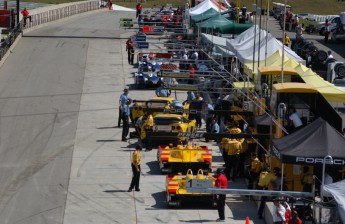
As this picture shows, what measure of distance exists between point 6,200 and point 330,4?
6910 cm

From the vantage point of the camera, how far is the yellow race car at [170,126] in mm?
29938

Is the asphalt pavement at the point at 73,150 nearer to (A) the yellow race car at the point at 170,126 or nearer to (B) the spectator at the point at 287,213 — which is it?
(A) the yellow race car at the point at 170,126

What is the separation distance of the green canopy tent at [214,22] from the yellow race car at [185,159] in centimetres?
2320

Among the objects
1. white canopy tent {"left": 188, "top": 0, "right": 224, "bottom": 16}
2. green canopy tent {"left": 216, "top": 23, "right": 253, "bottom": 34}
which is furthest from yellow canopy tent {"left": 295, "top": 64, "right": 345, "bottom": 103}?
white canopy tent {"left": 188, "top": 0, "right": 224, "bottom": 16}

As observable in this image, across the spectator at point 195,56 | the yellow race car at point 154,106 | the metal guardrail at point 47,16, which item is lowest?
the yellow race car at point 154,106

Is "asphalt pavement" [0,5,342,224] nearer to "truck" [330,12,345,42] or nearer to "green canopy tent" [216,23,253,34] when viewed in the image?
"green canopy tent" [216,23,253,34]

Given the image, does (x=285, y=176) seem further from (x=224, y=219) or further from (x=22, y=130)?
(x=22, y=130)

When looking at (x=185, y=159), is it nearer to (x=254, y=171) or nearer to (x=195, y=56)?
(x=254, y=171)

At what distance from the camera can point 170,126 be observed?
29984 mm

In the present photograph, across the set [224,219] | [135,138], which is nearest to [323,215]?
[224,219]

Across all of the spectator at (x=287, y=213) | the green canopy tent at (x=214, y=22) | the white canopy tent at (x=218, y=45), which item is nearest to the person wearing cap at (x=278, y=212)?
the spectator at (x=287, y=213)

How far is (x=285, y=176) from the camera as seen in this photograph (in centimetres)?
2388

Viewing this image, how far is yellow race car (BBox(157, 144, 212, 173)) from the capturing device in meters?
26.3

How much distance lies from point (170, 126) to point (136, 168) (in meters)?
5.35
